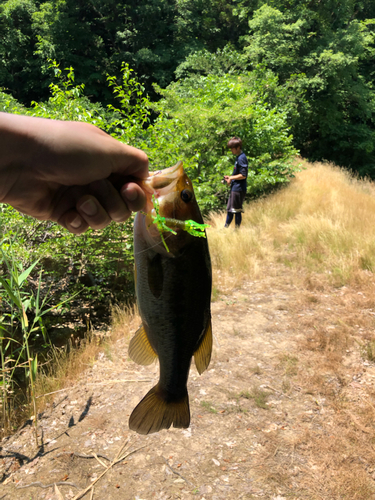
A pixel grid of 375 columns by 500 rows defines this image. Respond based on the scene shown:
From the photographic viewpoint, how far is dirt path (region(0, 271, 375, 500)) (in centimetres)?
263

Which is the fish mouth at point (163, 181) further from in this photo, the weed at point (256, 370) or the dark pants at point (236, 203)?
the dark pants at point (236, 203)

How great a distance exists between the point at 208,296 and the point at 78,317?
5.81 metres

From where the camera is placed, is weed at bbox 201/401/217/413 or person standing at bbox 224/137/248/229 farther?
person standing at bbox 224/137/248/229

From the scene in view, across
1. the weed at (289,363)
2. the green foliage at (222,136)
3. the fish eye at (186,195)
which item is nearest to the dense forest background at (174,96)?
the green foliage at (222,136)

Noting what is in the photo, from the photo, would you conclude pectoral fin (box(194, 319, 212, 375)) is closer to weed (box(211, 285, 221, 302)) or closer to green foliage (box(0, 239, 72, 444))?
green foliage (box(0, 239, 72, 444))

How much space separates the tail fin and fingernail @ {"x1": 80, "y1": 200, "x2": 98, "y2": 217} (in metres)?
0.92

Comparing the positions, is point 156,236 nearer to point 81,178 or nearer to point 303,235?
point 81,178

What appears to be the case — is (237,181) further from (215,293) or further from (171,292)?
(171,292)

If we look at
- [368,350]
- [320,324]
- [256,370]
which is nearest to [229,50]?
[320,324]

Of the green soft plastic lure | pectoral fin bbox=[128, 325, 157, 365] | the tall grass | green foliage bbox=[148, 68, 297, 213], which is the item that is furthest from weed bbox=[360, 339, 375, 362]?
green foliage bbox=[148, 68, 297, 213]

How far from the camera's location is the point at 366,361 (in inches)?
155

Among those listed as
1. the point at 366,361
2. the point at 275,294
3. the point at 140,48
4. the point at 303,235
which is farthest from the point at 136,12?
the point at 366,361

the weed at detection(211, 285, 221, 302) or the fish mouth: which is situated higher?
the fish mouth

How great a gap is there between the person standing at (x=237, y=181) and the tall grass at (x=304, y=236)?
45 centimetres
